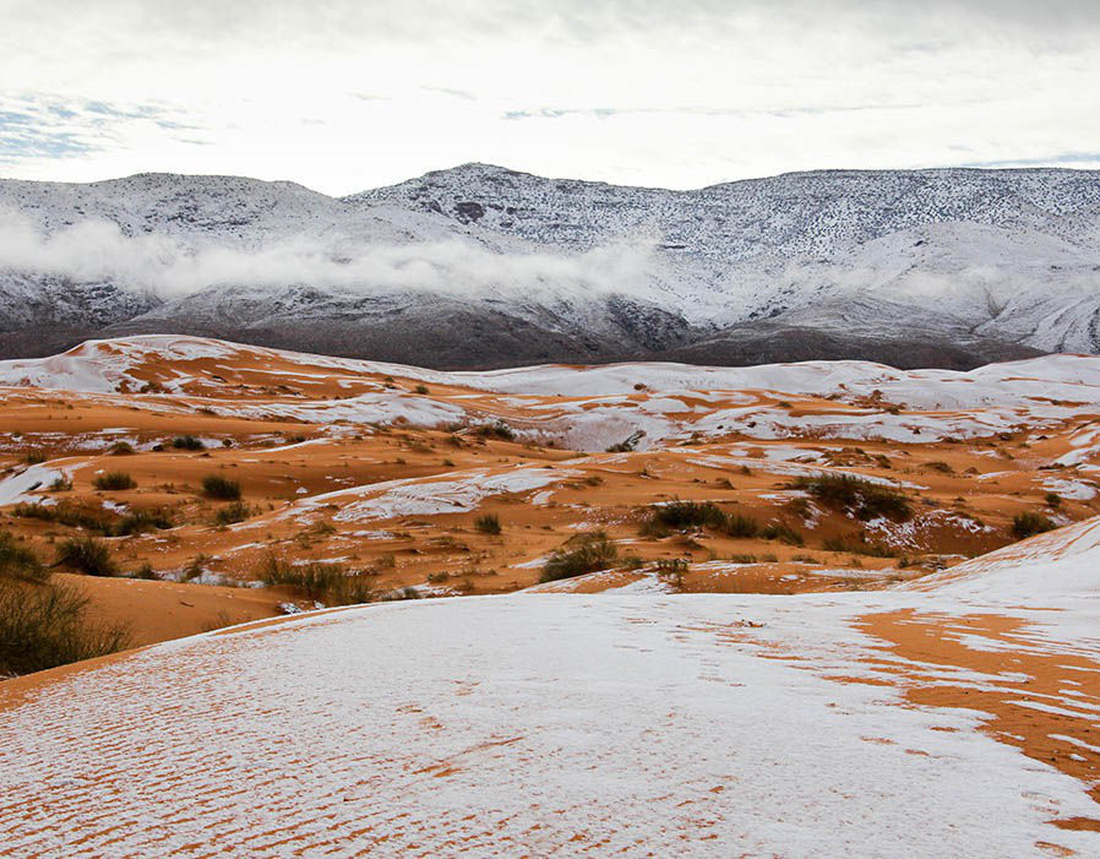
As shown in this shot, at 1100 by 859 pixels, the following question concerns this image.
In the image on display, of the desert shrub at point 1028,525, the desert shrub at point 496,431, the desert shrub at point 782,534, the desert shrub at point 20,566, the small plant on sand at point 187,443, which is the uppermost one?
the desert shrub at point 20,566

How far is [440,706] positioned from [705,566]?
26.3 ft

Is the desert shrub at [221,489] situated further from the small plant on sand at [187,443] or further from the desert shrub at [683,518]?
the desert shrub at [683,518]

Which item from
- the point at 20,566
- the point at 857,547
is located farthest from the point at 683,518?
the point at 20,566

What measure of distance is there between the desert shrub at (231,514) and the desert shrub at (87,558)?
3.54 meters

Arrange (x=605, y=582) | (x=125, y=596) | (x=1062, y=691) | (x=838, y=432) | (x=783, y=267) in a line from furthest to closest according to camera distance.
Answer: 1. (x=783, y=267)
2. (x=838, y=432)
3. (x=605, y=582)
4. (x=125, y=596)
5. (x=1062, y=691)

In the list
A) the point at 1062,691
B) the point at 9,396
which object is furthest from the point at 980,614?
the point at 9,396

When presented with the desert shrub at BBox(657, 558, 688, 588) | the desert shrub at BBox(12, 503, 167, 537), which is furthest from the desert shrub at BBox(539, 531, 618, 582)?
the desert shrub at BBox(12, 503, 167, 537)

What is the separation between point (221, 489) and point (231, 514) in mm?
2715

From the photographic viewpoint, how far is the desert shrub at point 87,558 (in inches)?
458

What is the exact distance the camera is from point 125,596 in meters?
8.12

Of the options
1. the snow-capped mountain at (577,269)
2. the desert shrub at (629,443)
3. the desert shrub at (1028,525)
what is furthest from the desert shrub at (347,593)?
the snow-capped mountain at (577,269)

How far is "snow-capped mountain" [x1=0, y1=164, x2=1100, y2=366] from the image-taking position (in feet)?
343

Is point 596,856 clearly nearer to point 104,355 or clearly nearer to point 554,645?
point 554,645

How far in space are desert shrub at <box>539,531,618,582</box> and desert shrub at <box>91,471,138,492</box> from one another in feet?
34.6
